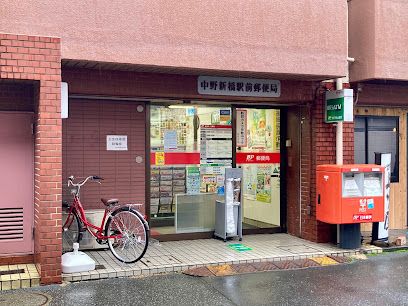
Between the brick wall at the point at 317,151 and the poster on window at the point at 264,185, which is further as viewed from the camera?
the poster on window at the point at 264,185

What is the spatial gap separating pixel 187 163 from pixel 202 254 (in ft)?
7.17

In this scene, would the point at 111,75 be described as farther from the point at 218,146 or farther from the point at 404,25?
the point at 404,25

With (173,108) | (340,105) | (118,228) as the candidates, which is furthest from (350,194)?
(118,228)

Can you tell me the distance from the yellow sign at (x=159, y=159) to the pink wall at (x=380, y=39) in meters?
4.15

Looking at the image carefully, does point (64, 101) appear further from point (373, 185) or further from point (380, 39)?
point (380, 39)

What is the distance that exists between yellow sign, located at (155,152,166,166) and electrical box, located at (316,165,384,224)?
121 inches

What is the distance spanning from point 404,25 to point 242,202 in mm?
4792

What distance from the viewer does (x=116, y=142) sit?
9.70 meters

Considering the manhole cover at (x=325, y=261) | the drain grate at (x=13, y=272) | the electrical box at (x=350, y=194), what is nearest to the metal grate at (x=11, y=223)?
the drain grate at (x=13, y=272)

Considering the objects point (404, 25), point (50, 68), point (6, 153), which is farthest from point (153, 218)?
point (404, 25)

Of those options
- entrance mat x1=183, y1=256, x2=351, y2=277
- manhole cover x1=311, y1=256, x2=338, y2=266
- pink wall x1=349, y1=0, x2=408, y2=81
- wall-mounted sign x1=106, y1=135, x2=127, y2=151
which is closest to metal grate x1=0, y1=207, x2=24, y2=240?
wall-mounted sign x1=106, y1=135, x2=127, y2=151

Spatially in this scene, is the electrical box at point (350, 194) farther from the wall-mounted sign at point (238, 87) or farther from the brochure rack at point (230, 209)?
the wall-mounted sign at point (238, 87)

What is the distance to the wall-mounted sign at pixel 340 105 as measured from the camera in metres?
9.60

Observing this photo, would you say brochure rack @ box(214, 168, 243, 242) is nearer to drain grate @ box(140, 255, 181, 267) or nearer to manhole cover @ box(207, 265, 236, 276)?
drain grate @ box(140, 255, 181, 267)
